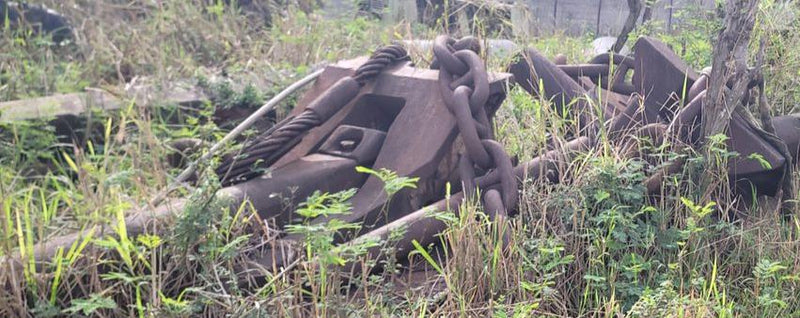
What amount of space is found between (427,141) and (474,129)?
0.82 feet

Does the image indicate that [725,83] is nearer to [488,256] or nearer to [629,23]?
[488,256]

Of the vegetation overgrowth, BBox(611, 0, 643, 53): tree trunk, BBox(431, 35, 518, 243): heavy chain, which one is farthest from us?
BBox(611, 0, 643, 53): tree trunk

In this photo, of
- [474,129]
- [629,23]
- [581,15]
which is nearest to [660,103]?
[474,129]

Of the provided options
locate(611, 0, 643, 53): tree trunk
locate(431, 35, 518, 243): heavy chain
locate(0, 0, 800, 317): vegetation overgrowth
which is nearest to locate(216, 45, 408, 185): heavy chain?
locate(0, 0, 800, 317): vegetation overgrowth

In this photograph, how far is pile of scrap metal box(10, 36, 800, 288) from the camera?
9.66 ft

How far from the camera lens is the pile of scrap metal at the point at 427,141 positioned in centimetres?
295

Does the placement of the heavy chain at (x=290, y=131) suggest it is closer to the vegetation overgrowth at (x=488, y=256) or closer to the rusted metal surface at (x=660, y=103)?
the vegetation overgrowth at (x=488, y=256)

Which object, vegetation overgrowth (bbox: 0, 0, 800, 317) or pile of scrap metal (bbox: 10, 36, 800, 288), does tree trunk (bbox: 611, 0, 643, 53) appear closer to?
vegetation overgrowth (bbox: 0, 0, 800, 317)

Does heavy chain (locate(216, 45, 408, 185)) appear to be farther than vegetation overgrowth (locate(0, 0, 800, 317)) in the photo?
Yes

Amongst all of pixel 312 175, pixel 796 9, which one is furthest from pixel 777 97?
pixel 312 175

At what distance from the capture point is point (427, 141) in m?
3.14

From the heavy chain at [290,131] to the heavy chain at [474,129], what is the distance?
13.7 inches

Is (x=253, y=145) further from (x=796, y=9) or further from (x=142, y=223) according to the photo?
(x=796, y=9)

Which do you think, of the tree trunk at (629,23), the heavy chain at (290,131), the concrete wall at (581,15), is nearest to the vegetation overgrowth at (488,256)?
the heavy chain at (290,131)
